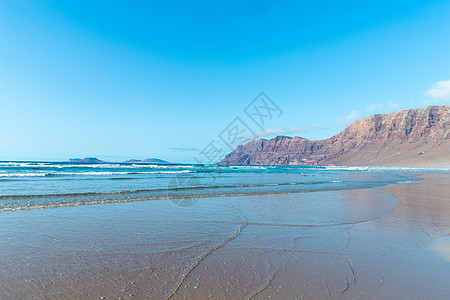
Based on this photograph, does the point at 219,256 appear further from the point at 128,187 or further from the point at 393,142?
the point at 393,142

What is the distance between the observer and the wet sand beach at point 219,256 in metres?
2.98

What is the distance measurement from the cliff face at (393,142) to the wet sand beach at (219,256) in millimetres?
129264

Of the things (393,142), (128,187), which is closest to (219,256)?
(128,187)

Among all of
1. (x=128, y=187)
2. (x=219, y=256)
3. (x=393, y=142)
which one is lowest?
(x=219, y=256)

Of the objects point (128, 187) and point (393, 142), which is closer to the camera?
point (128, 187)

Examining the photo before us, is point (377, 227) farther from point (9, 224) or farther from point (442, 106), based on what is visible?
point (442, 106)

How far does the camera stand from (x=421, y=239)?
528 centimetres

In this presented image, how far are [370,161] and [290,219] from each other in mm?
156798

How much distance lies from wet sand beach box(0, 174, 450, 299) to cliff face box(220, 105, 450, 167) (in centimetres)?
12926

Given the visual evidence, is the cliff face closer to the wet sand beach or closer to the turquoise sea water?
the turquoise sea water

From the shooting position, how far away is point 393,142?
146 meters

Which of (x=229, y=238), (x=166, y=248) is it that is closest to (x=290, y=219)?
(x=229, y=238)

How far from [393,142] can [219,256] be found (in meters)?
177

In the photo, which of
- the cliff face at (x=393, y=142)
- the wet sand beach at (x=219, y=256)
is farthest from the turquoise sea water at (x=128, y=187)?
the cliff face at (x=393, y=142)
